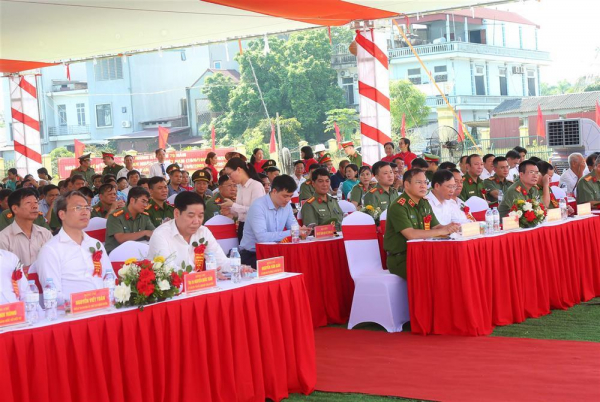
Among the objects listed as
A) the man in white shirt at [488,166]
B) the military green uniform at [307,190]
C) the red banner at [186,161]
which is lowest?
the military green uniform at [307,190]

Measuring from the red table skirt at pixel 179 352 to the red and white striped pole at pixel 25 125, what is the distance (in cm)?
1214

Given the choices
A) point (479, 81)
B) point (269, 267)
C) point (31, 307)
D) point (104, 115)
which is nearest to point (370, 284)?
point (269, 267)

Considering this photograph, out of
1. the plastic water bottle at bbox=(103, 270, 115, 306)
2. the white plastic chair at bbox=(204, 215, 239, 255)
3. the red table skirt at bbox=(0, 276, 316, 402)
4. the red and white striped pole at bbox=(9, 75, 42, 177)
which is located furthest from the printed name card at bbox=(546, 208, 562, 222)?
the red and white striped pole at bbox=(9, 75, 42, 177)

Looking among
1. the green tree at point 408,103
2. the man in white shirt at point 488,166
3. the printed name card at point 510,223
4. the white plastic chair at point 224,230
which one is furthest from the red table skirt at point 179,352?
the green tree at point 408,103

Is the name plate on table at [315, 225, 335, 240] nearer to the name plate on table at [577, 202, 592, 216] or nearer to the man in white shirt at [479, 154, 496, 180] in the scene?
the name plate on table at [577, 202, 592, 216]

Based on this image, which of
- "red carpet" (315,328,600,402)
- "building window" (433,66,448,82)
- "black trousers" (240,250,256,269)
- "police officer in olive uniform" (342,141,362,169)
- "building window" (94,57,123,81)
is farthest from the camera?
"building window" (94,57,123,81)

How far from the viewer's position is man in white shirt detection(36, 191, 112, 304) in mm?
3900

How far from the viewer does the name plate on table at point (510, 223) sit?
5.82 meters

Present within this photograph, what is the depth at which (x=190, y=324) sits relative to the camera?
3686mm

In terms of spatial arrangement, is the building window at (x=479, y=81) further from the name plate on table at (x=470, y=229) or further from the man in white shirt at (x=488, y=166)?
the name plate on table at (x=470, y=229)

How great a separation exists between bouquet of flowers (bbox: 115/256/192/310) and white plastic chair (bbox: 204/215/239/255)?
285cm

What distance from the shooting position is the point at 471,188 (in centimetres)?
838

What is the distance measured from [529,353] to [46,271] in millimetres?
2935

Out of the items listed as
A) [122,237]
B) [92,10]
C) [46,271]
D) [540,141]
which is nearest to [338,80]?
[540,141]
